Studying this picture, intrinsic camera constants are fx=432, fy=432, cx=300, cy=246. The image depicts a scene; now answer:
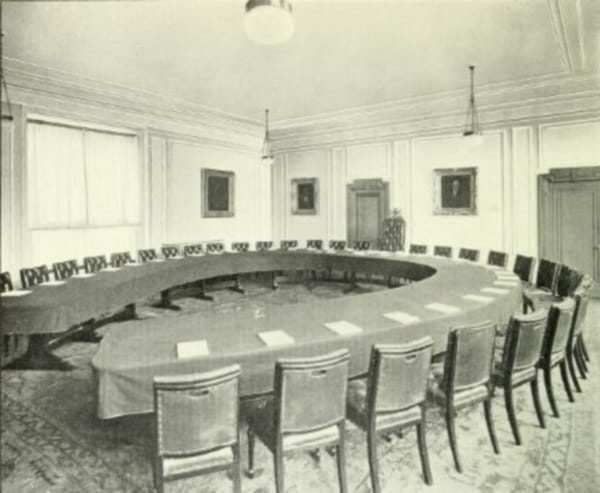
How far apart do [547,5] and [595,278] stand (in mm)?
4565

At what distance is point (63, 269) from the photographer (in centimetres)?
524

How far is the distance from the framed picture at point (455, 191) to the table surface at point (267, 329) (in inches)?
137

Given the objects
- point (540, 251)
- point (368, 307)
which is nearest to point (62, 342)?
point (368, 307)

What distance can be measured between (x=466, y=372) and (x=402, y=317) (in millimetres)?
626

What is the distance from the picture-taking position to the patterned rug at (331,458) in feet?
7.29

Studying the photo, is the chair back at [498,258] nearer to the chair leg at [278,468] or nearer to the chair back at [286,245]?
the chair back at [286,245]

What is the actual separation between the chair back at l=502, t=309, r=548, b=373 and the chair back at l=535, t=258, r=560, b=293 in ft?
8.58

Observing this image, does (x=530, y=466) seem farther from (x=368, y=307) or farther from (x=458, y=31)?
(x=458, y=31)

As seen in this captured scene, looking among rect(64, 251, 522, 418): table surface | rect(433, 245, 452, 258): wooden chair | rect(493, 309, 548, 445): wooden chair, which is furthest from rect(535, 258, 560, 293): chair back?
rect(493, 309, 548, 445): wooden chair

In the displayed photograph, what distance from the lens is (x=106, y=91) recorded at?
253 inches

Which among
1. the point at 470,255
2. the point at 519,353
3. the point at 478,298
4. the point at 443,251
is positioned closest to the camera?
the point at 519,353

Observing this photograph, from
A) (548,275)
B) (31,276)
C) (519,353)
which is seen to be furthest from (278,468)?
(548,275)

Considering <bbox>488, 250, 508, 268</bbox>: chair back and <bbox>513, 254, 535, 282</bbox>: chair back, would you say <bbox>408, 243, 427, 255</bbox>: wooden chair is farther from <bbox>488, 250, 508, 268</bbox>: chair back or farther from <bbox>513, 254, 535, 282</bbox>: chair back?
<bbox>513, 254, 535, 282</bbox>: chair back

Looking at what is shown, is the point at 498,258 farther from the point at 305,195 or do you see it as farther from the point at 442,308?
the point at 305,195
